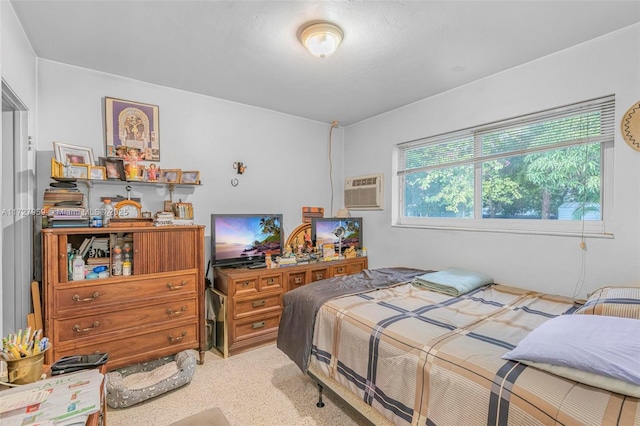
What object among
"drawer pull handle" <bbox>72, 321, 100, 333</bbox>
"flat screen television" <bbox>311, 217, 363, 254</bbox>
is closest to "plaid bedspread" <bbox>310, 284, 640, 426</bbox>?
"flat screen television" <bbox>311, 217, 363, 254</bbox>

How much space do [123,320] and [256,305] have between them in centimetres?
109

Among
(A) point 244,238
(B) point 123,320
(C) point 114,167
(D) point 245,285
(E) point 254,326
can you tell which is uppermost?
(C) point 114,167

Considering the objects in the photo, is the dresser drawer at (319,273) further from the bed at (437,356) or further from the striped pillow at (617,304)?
the striped pillow at (617,304)

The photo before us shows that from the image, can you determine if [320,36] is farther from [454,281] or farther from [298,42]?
[454,281]

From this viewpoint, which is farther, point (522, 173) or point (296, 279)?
point (296, 279)

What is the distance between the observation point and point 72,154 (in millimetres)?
2328

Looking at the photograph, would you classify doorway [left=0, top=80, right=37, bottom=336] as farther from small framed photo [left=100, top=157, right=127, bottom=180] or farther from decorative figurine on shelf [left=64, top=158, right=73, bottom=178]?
small framed photo [left=100, top=157, right=127, bottom=180]

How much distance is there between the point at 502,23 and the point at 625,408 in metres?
2.11

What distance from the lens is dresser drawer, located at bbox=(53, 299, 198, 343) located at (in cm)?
199

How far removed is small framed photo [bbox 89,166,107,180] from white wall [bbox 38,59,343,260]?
30 centimetres

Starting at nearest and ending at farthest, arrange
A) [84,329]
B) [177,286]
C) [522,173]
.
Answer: [84,329], [177,286], [522,173]

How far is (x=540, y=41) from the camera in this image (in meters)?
2.09

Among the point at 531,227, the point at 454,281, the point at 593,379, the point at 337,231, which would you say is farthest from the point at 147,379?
the point at 531,227

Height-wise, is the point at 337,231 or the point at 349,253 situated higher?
the point at 337,231
